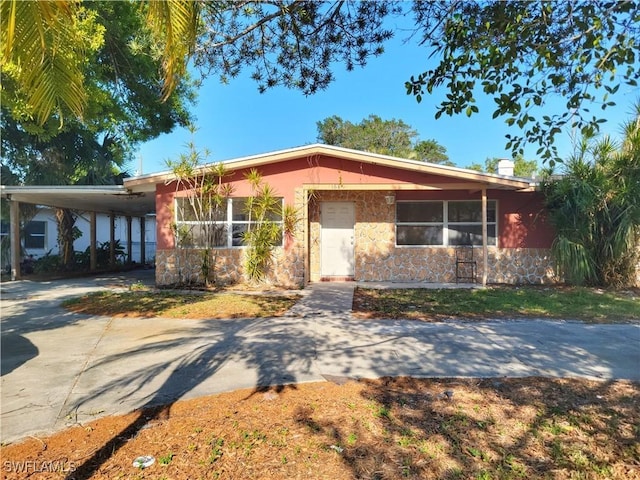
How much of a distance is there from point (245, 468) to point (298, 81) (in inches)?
231

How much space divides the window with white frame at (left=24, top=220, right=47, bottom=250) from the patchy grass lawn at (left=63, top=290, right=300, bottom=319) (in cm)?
1398

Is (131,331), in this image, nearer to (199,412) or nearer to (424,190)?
(199,412)

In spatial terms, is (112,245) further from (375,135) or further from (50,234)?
(375,135)

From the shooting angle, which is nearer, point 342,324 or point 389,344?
point 389,344

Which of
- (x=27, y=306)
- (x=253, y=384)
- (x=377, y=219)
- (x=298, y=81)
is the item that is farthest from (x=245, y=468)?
(x=377, y=219)

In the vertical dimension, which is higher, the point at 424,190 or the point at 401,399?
the point at 424,190

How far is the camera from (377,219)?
1240 centimetres

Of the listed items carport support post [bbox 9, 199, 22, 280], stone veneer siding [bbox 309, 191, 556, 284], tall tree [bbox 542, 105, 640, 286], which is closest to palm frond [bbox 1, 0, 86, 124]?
stone veneer siding [bbox 309, 191, 556, 284]

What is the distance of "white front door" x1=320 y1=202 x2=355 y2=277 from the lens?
1258 cm

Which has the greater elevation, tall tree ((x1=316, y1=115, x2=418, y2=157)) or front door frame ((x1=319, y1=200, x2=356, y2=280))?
tall tree ((x1=316, y1=115, x2=418, y2=157))

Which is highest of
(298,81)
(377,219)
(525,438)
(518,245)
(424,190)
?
(298,81)

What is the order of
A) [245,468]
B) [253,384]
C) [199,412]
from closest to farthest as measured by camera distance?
[245,468]
[199,412]
[253,384]

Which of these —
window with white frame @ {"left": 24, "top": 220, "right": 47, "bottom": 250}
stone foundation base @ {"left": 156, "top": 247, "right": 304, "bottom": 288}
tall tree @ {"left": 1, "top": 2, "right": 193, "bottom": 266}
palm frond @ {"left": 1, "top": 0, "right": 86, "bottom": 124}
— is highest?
tall tree @ {"left": 1, "top": 2, "right": 193, "bottom": 266}

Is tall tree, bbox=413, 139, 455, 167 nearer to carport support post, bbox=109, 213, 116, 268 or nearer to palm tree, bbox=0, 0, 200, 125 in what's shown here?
carport support post, bbox=109, 213, 116, 268
